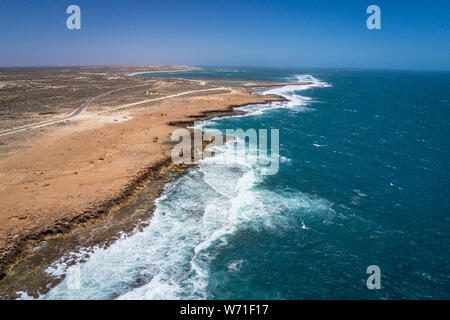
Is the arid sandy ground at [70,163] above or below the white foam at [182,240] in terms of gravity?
above

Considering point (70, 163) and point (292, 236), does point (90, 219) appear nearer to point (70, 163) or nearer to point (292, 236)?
point (70, 163)

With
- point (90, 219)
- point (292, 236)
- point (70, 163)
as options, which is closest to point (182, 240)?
point (90, 219)

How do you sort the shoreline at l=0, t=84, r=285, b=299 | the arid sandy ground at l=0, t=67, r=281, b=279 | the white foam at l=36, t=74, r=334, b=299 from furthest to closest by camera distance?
the arid sandy ground at l=0, t=67, r=281, b=279
the shoreline at l=0, t=84, r=285, b=299
the white foam at l=36, t=74, r=334, b=299

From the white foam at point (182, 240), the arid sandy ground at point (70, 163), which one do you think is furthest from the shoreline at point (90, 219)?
the white foam at point (182, 240)

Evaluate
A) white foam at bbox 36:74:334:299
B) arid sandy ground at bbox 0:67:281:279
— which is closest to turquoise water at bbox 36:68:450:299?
white foam at bbox 36:74:334:299

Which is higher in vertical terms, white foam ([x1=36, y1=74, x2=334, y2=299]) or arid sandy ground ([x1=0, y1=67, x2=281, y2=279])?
arid sandy ground ([x1=0, y1=67, x2=281, y2=279])

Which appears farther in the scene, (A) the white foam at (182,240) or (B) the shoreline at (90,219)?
(B) the shoreline at (90,219)

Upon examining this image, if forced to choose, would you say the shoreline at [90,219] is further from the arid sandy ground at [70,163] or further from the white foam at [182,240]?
the white foam at [182,240]

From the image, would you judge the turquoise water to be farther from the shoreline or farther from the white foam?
the shoreline
